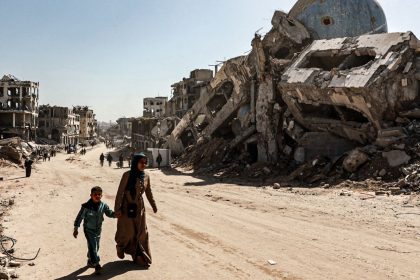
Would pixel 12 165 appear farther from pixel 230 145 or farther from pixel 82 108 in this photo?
pixel 82 108

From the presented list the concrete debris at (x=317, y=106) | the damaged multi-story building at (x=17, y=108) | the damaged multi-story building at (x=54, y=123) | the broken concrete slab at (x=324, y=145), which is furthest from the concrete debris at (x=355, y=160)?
→ the damaged multi-story building at (x=54, y=123)

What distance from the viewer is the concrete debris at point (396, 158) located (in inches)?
561

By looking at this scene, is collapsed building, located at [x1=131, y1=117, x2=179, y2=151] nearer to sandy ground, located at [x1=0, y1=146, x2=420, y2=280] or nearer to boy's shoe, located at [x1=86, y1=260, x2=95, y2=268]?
sandy ground, located at [x1=0, y1=146, x2=420, y2=280]

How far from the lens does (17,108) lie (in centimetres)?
6184

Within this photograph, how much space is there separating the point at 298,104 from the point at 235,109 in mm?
7526

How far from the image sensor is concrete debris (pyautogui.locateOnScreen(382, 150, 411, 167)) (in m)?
14.3

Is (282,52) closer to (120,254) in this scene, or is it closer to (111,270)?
(120,254)

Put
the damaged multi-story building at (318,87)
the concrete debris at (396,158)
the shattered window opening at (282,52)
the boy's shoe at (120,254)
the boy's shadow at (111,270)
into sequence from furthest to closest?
the shattered window opening at (282,52)
the damaged multi-story building at (318,87)
the concrete debris at (396,158)
the boy's shoe at (120,254)
the boy's shadow at (111,270)

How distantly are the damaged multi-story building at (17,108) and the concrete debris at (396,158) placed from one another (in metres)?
57.5

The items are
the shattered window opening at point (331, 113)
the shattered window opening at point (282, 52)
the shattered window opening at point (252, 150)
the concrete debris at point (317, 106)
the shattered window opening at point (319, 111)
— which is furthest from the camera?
the shattered window opening at point (282, 52)

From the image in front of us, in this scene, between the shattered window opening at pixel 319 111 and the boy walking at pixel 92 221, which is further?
the shattered window opening at pixel 319 111

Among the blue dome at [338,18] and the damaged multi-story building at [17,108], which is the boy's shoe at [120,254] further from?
the damaged multi-story building at [17,108]

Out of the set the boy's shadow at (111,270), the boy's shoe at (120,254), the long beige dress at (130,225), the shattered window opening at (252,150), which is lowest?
the boy's shadow at (111,270)

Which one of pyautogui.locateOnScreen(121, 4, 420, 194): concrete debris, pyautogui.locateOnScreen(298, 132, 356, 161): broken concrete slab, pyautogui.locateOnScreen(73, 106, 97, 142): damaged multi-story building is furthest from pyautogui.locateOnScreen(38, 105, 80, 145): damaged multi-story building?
pyautogui.locateOnScreen(298, 132, 356, 161): broken concrete slab
